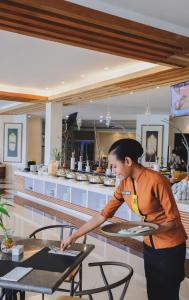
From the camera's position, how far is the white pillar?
33.7 feet

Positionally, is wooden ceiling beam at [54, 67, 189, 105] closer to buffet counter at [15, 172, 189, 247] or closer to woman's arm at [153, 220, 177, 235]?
buffet counter at [15, 172, 189, 247]

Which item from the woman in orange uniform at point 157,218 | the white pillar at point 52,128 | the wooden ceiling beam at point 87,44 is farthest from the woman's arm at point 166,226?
the white pillar at point 52,128

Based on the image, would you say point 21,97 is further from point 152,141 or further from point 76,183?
point 152,141

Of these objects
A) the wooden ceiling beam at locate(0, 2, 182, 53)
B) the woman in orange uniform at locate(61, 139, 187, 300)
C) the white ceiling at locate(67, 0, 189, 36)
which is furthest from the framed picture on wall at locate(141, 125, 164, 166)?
the woman in orange uniform at locate(61, 139, 187, 300)

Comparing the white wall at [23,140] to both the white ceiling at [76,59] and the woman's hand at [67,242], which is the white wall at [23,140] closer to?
the white ceiling at [76,59]

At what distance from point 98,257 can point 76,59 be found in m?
3.59

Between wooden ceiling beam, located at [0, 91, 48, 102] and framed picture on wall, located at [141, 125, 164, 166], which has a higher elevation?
wooden ceiling beam, located at [0, 91, 48, 102]

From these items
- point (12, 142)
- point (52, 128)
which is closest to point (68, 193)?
point (52, 128)

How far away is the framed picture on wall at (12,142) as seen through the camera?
16281 millimetres

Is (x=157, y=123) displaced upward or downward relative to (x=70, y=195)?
upward

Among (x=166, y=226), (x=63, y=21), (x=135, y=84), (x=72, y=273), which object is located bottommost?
(x=72, y=273)

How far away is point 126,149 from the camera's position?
7.13 feet

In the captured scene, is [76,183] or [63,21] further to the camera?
[76,183]

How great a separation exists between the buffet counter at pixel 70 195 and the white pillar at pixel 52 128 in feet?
3.29
